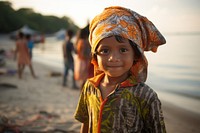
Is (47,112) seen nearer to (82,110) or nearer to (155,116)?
(82,110)

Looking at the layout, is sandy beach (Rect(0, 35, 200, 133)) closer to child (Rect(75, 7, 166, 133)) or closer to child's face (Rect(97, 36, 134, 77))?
child (Rect(75, 7, 166, 133))

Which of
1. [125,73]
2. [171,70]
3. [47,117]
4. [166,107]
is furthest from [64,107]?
[171,70]

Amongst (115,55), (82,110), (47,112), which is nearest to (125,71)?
(115,55)

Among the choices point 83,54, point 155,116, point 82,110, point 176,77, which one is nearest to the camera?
point 155,116

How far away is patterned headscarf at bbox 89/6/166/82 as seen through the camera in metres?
1.54

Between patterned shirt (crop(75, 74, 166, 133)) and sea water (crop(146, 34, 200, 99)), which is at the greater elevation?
patterned shirt (crop(75, 74, 166, 133))

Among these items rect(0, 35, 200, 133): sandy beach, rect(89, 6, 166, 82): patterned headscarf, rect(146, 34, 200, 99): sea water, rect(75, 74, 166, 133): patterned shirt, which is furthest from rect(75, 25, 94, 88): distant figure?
rect(75, 74, 166, 133): patterned shirt

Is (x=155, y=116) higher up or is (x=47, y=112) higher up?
(x=155, y=116)

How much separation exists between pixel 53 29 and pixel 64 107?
86448mm

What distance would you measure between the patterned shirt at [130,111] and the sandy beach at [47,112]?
2.30 metres

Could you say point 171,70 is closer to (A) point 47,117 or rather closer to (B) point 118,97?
(A) point 47,117

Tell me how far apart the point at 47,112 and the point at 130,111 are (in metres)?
3.59

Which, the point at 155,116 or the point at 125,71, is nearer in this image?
the point at 155,116

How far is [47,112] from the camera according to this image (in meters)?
4.82
